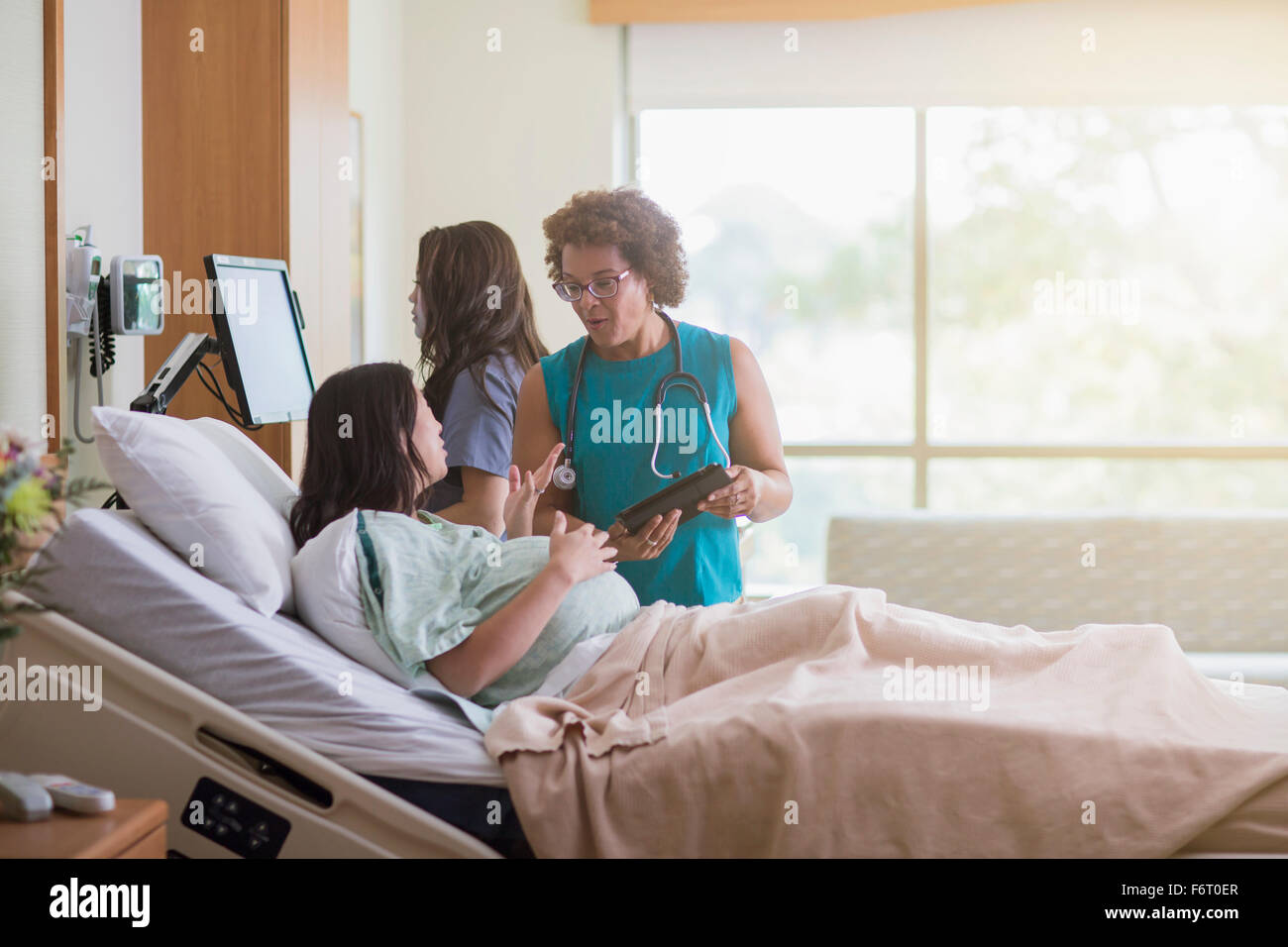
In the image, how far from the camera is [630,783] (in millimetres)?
1326

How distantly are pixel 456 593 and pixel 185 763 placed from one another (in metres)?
0.43

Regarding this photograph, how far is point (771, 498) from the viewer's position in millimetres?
2043

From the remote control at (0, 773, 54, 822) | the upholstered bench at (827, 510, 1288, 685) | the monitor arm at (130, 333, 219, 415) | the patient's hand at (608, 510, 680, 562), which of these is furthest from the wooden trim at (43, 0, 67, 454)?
the upholstered bench at (827, 510, 1288, 685)

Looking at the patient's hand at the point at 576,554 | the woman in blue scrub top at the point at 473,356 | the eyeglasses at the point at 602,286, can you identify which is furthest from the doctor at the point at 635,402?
the patient's hand at the point at 576,554

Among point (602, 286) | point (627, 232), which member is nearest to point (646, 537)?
point (602, 286)

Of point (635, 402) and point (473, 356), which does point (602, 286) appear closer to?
point (635, 402)

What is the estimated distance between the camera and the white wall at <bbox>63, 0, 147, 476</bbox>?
2398mm

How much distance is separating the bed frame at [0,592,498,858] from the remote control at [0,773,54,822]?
0.21m

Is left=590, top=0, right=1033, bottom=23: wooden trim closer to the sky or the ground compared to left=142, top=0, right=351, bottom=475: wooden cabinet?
closer to the sky

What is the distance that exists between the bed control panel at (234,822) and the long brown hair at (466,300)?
1056mm

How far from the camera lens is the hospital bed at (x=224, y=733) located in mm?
1327

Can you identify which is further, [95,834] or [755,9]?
[755,9]

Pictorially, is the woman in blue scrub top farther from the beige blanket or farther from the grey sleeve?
the beige blanket

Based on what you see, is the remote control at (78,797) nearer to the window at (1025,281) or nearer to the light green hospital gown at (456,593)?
the light green hospital gown at (456,593)
